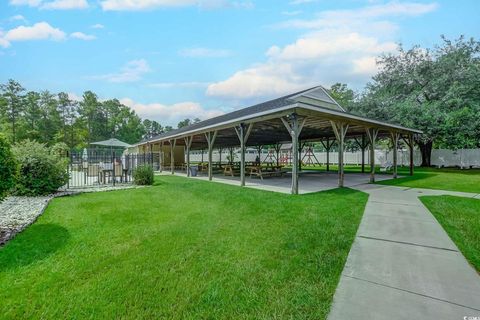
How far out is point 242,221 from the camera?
203 inches

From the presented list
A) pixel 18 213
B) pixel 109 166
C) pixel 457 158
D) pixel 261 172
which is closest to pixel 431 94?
pixel 457 158

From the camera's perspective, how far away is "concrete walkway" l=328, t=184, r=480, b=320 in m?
2.26

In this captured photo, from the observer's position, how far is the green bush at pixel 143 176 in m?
11.2

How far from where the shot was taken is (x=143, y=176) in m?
11.2

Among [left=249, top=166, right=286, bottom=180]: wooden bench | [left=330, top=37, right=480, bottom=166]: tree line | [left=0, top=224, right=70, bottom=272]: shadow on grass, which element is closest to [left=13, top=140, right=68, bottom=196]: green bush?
[left=0, top=224, right=70, bottom=272]: shadow on grass

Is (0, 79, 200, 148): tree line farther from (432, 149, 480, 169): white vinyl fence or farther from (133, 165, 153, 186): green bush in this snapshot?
(432, 149, 480, 169): white vinyl fence

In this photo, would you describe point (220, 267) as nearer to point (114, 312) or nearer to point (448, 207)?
point (114, 312)

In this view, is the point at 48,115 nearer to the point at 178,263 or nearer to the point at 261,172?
the point at 261,172

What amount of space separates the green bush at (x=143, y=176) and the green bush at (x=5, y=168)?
6343mm

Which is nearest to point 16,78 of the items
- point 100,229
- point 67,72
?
point 67,72

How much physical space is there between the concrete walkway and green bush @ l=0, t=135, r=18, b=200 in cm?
575

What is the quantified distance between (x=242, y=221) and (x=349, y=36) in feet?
32.8


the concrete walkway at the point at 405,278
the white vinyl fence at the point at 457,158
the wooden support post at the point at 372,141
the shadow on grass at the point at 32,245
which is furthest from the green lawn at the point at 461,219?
the white vinyl fence at the point at 457,158

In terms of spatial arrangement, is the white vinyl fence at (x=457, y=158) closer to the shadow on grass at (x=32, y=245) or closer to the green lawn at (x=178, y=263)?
the green lawn at (x=178, y=263)
